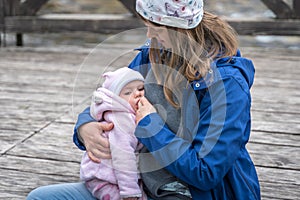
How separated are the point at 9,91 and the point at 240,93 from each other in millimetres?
2428

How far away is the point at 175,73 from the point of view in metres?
1.57

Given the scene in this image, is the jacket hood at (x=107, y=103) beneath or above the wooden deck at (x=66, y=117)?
above

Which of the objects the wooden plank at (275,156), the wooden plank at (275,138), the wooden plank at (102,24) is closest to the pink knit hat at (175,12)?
the wooden plank at (275,156)

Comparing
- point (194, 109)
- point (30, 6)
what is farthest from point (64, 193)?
point (30, 6)

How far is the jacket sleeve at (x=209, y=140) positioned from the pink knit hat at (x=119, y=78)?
0.46ft

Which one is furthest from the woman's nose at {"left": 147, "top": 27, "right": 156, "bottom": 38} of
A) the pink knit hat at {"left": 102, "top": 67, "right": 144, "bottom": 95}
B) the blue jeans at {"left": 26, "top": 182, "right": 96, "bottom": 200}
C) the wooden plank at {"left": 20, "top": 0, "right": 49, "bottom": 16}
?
the wooden plank at {"left": 20, "top": 0, "right": 49, "bottom": 16}

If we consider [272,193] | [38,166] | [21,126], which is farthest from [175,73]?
[21,126]

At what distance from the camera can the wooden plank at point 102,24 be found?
4773 mm

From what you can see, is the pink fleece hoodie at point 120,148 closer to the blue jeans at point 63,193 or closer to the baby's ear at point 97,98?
the baby's ear at point 97,98

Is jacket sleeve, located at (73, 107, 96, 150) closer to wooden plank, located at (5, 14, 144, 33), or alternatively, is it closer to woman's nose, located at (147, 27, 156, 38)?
woman's nose, located at (147, 27, 156, 38)

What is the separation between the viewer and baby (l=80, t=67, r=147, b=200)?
5.20 feet

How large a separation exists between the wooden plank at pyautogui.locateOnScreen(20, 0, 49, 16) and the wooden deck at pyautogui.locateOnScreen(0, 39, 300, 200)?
50 cm

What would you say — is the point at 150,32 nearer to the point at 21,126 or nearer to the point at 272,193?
the point at 272,193

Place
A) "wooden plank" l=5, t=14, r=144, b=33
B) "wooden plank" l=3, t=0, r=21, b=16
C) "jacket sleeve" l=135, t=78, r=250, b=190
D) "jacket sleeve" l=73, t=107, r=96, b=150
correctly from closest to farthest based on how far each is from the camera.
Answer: "jacket sleeve" l=135, t=78, r=250, b=190 → "jacket sleeve" l=73, t=107, r=96, b=150 → "wooden plank" l=5, t=14, r=144, b=33 → "wooden plank" l=3, t=0, r=21, b=16
